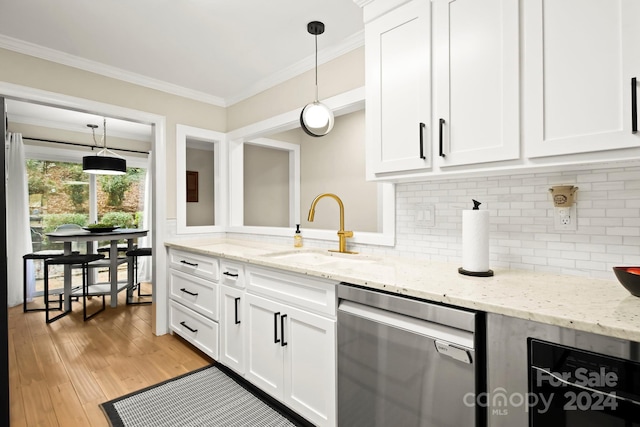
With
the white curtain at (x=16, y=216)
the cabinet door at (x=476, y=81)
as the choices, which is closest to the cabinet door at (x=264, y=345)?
the cabinet door at (x=476, y=81)

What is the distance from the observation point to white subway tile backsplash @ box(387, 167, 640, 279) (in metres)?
1.29

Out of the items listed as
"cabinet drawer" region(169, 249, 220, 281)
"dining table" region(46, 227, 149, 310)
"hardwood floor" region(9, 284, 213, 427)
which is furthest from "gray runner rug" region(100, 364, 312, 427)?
"dining table" region(46, 227, 149, 310)

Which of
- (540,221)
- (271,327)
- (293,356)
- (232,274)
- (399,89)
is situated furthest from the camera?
(232,274)

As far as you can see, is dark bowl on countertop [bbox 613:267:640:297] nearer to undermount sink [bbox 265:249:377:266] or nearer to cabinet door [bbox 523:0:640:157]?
cabinet door [bbox 523:0:640:157]

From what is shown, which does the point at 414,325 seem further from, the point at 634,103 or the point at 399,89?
the point at 399,89

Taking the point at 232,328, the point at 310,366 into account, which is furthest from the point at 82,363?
the point at 310,366

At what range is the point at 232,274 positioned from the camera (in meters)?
2.18

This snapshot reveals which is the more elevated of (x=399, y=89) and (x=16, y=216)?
(x=399, y=89)

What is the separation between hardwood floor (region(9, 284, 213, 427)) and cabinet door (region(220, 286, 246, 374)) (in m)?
0.42

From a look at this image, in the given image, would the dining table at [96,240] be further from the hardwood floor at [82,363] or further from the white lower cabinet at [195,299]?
the white lower cabinet at [195,299]

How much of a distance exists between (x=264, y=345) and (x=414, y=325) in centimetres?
108

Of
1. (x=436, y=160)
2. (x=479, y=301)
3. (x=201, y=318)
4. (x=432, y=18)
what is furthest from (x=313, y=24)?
(x=201, y=318)

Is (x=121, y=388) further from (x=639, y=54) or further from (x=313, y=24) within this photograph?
(x=639, y=54)

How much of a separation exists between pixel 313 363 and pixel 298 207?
10.5ft
